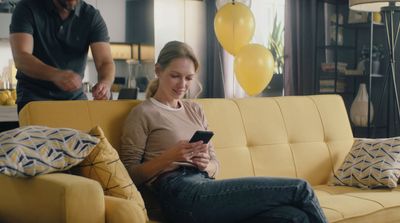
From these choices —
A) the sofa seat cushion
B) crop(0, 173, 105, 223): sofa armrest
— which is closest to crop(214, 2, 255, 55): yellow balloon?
the sofa seat cushion

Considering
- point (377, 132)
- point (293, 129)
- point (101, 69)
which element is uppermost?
point (101, 69)

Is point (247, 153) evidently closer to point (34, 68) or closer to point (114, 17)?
point (34, 68)

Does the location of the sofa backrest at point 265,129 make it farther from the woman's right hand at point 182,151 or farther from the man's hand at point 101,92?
the woman's right hand at point 182,151

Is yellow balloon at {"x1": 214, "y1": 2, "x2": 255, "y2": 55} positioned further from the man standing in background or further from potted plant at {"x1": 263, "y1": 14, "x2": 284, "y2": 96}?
potted plant at {"x1": 263, "y1": 14, "x2": 284, "y2": 96}

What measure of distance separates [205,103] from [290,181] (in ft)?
2.39

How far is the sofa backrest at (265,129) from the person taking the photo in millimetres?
2180

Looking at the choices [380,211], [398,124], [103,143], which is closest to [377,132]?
[398,124]

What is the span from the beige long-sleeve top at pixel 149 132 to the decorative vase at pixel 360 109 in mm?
3149

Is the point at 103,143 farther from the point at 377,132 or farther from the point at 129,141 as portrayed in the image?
the point at 377,132

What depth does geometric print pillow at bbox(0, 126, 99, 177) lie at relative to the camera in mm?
1651

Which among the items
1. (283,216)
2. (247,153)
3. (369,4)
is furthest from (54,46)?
(369,4)

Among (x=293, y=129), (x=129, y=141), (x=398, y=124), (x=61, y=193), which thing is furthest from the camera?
(x=398, y=124)

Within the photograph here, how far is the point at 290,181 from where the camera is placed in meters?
1.88

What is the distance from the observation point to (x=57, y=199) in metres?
1.56
